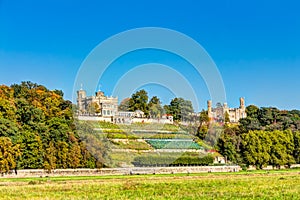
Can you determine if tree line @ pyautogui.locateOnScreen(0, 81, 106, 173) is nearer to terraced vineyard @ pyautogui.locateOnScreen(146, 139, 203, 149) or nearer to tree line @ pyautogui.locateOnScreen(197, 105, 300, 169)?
terraced vineyard @ pyautogui.locateOnScreen(146, 139, 203, 149)

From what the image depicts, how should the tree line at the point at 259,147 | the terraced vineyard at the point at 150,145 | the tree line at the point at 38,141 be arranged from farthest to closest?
the tree line at the point at 259,147, the terraced vineyard at the point at 150,145, the tree line at the point at 38,141

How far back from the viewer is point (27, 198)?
29.4 m

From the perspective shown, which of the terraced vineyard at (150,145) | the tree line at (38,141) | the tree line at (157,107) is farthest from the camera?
the tree line at (157,107)

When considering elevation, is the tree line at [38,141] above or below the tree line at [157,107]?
below

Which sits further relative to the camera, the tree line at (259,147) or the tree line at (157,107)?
the tree line at (157,107)

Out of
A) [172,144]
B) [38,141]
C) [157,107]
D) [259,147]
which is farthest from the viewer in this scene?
[157,107]

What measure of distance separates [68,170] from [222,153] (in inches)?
1080

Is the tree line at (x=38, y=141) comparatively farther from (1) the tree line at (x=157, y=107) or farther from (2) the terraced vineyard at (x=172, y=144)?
(1) the tree line at (x=157, y=107)

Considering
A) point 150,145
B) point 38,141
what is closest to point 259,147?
point 150,145

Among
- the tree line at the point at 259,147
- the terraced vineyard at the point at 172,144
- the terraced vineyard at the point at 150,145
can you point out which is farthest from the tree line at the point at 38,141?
the tree line at the point at 259,147

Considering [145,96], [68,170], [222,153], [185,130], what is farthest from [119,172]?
[145,96]

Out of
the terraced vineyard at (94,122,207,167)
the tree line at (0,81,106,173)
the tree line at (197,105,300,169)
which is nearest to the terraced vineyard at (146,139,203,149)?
the terraced vineyard at (94,122,207,167)

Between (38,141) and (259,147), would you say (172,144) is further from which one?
(38,141)

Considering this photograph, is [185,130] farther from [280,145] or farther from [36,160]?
[36,160]
